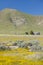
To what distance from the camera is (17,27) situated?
7554 inches

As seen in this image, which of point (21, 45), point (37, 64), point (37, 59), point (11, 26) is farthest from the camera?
point (11, 26)

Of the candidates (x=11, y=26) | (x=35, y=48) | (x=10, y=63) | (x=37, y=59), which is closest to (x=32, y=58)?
(x=37, y=59)

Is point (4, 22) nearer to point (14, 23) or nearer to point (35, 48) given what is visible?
point (14, 23)

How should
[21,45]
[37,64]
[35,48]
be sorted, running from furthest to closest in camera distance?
[21,45] < [35,48] < [37,64]

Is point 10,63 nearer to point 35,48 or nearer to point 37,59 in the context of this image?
point 37,59

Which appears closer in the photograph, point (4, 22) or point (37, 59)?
point (37, 59)

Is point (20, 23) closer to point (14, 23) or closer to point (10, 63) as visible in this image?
point (14, 23)

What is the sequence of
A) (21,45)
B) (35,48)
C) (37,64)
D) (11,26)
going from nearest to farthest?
(37,64) → (35,48) → (21,45) → (11,26)

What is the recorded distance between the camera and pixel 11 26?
614 feet

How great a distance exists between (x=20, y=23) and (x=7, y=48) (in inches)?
6219

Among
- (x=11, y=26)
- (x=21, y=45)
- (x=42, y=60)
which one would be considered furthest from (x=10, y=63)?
(x=11, y=26)

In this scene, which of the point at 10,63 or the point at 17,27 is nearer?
the point at 10,63

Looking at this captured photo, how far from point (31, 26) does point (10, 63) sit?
168 metres

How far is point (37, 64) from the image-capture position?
2283 cm
